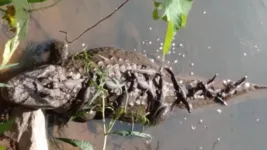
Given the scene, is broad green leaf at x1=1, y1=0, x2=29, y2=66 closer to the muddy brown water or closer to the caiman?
the caiman

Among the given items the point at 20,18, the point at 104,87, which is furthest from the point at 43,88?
the point at 20,18

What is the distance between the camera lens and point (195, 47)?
102 inches

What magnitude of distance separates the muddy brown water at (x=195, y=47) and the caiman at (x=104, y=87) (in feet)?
0.20

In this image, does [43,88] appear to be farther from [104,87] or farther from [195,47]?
[195,47]

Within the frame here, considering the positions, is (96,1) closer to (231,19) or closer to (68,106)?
(68,106)

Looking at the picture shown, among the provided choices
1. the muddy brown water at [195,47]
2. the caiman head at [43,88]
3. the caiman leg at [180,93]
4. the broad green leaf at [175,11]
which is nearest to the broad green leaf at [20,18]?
the broad green leaf at [175,11]

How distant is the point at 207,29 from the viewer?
262 centimetres

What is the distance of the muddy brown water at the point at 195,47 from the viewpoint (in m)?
2.33

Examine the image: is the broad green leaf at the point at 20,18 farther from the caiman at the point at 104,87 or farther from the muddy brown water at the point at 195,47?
the muddy brown water at the point at 195,47

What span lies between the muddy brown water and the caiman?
6 cm

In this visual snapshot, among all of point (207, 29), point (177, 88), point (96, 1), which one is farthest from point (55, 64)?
point (207, 29)

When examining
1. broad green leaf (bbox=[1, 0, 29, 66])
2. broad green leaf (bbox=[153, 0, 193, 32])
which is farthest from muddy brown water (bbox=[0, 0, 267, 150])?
broad green leaf (bbox=[153, 0, 193, 32])

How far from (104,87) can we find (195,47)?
58cm

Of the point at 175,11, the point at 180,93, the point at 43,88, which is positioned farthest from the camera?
the point at 180,93
